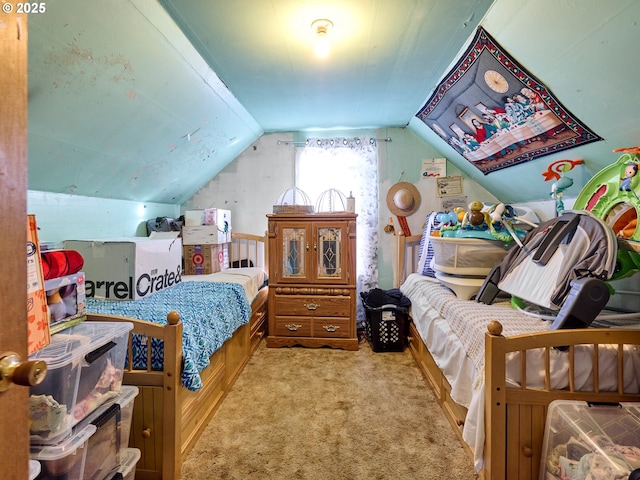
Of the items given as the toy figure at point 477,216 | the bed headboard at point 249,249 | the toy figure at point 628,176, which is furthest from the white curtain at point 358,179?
the toy figure at point 628,176

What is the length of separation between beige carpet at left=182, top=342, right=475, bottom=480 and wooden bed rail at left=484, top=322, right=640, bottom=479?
34 cm

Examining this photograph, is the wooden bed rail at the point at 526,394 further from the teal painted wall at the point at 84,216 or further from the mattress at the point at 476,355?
the teal painted wall at the point at 84,216

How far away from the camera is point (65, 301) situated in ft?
4.01

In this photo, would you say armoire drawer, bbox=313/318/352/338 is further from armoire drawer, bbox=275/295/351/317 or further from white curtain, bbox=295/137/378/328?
white curtain, bbox=295/137/378/328

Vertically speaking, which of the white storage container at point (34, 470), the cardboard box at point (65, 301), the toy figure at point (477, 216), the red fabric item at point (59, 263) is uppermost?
the toy figure at point (477, 216)

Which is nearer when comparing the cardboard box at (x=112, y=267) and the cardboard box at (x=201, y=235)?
the cardboard box at (x=112, y=267)

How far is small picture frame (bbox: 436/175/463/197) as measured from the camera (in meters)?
3.41

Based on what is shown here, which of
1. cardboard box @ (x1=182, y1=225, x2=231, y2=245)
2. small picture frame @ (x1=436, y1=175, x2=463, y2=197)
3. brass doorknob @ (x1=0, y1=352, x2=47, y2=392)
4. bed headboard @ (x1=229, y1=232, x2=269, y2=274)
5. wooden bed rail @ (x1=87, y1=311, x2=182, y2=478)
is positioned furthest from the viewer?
bed headboard @ (x1=229, y1=232, x2=269, y2=274)

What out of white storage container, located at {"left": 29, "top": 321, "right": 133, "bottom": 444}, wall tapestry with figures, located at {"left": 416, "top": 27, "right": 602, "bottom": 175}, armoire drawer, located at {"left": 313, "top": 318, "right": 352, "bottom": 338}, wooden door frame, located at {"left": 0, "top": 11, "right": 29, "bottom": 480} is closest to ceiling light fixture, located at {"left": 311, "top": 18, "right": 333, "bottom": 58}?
wall tapestry with figures, located at {"left": 416, "top": 27, "right": 602, "bottom": 175}

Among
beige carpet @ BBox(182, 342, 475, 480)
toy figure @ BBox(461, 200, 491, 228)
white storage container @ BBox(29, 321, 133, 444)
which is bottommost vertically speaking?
beige carpet @ BBox(182, 342, 475, 480)

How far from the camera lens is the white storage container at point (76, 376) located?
3.08 ft

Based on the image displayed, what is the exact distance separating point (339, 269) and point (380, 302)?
513 mm

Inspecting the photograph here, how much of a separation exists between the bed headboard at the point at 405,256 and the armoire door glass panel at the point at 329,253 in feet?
2.44

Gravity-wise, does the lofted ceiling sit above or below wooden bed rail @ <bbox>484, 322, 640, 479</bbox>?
above
